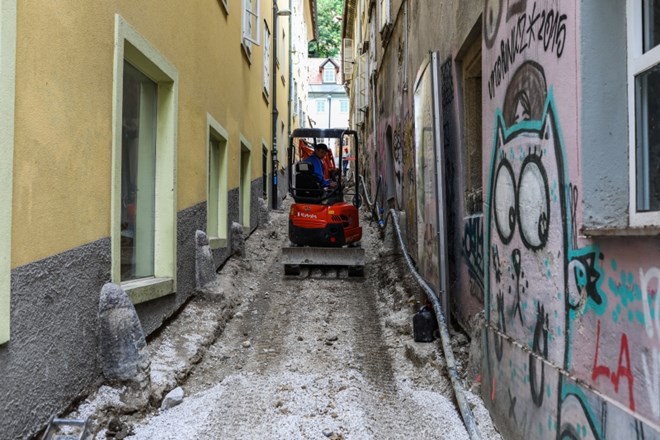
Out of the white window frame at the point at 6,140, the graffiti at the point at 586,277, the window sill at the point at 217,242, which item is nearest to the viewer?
the graffiti at the point at 586,277

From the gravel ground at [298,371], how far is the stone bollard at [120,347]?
109mm

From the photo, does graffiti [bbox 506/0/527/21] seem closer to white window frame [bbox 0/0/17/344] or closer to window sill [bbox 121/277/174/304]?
white window frame [bbox 0/0/17/344]

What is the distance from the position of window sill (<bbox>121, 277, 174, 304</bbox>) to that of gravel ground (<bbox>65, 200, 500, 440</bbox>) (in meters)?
0.42

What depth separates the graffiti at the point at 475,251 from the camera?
4970mm

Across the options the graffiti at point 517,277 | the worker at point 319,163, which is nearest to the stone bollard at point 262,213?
the worker at point 319,163

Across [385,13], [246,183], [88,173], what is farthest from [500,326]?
[385,13]

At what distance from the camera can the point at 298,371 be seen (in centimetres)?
539

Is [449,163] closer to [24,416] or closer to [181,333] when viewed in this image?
[181,333]

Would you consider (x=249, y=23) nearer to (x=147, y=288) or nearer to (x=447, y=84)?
(x=447, y=84)

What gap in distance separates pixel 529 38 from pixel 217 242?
595 cm

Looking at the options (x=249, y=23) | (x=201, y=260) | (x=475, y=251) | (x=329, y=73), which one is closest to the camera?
(x=475, y=251)

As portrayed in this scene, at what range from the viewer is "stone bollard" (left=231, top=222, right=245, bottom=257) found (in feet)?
31.9

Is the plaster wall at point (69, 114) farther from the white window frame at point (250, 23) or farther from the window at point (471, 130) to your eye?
the white window frame at point (250, 23)

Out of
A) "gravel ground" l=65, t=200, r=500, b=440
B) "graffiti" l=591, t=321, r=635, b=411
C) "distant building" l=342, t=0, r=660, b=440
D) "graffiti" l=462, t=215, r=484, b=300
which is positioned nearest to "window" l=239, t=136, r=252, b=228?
"gravel ground" l=65, t=200, r=500, b=440
